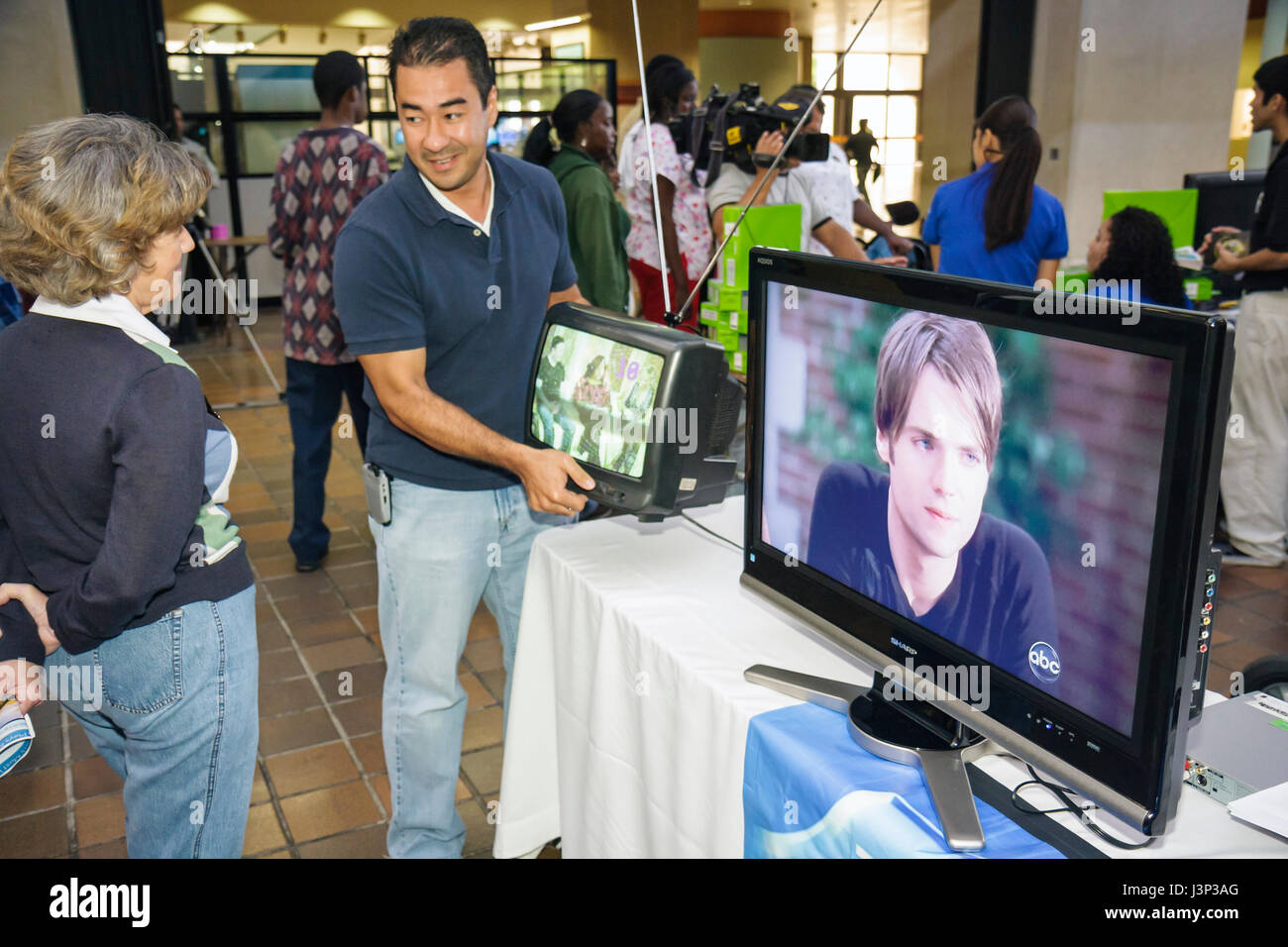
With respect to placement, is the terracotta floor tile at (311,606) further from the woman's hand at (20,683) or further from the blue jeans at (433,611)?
the woman's hand at (20,683)

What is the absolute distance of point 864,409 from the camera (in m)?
1.06

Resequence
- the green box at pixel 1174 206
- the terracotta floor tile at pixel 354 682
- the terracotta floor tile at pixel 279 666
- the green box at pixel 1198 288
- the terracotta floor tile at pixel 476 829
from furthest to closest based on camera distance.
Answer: the green box at pixel 1174 206, the green box at pixel 1198 288, the terracotta floor tile at pixel 279 666, the terracotta floor tile at pixel 354 682, the terracotta floor tile at pixel 476 829

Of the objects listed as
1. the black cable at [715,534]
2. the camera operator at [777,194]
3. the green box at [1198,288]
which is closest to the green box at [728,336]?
the camera operator at [777,194]

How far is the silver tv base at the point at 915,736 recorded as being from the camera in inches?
37.8

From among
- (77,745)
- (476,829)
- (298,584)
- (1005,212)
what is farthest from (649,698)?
(1005,212)

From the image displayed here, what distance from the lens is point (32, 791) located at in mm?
2229

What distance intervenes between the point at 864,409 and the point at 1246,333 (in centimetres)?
281

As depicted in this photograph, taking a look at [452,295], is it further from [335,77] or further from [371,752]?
[335,77]

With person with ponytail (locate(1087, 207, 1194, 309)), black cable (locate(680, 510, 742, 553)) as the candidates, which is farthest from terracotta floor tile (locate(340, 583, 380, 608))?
person with ponytail (locate(1087, 207, 1194, 309))

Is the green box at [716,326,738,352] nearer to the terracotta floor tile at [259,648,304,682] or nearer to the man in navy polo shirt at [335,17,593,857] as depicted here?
the man in navy polo shirt at [335,17,593,857]

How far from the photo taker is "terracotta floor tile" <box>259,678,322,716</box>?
2525 mm

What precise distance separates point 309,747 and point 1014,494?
1.90 metres

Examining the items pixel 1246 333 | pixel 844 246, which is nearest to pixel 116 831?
pixel 844 246
